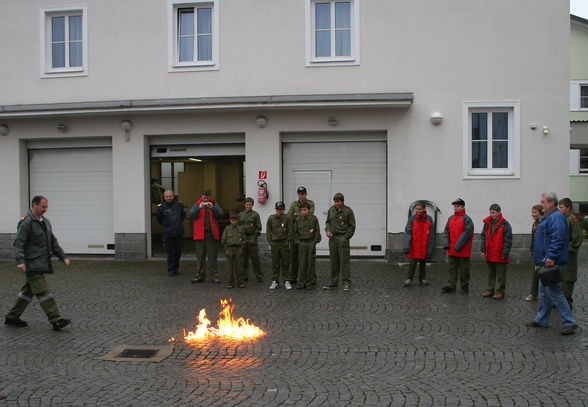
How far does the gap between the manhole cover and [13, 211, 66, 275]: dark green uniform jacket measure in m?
1.71

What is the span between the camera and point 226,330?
6.94 metres

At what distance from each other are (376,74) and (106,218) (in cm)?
812

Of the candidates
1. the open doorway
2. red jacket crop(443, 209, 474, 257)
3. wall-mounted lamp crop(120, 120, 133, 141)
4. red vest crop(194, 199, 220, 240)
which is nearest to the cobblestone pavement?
red jacket crop(443, 209, 474, 257)

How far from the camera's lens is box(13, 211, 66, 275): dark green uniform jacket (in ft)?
22.7

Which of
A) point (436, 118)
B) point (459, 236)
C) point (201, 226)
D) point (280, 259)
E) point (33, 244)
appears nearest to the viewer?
point (33, 244)

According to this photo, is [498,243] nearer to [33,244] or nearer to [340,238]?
[340,238]

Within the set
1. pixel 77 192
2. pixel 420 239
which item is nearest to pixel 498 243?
pixel 420 239

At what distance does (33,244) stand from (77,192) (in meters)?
7.88

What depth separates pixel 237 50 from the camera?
521 inches

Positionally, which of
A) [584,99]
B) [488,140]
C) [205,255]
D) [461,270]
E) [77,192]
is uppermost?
[584,99]

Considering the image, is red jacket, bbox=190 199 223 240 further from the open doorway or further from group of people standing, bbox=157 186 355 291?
the open doorway

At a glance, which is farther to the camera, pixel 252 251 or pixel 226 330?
pixel 252 251

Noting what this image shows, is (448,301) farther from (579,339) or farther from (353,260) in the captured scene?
(353,260)

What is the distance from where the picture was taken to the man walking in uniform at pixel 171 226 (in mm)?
11398
